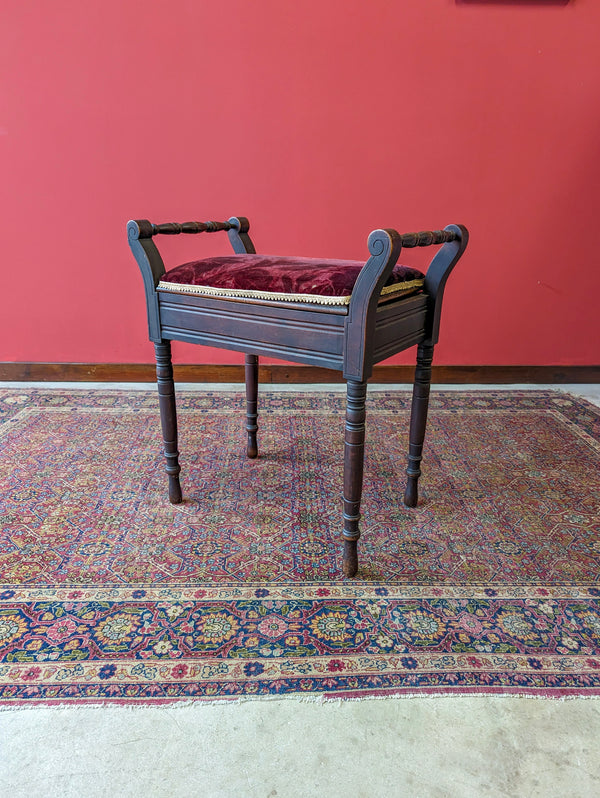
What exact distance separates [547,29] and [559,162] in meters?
0.60

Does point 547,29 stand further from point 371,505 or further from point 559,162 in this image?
point 371,505

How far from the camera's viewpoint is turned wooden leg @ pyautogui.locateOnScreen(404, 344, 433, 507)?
1.83 metres

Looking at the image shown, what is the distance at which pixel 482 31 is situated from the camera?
2.77 m

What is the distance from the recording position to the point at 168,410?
1.90 metres

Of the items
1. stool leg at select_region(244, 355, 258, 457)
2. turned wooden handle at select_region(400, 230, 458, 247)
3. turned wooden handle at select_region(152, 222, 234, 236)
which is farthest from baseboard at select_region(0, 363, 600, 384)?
turned wooden handle at select_region(400, 230, 458, 247)

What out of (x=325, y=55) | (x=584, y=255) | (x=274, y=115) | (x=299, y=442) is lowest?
(x=299, y=442)

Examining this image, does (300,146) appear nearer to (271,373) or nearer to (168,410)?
(271,373)

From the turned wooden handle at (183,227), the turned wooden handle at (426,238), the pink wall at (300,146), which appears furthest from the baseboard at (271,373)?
the turned wooden handle at (426,238)

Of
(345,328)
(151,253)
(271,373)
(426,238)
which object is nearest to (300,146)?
(271,373)

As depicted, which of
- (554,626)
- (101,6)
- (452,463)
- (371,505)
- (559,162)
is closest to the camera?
(554,626)

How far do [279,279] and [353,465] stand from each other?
1.72 feet

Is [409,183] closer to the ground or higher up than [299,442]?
higher up

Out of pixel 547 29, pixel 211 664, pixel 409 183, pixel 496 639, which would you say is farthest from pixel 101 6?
pixel 496 639

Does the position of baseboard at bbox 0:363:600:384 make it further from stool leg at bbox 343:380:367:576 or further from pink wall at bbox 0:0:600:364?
stool leg at bbox 343:380:367:576
